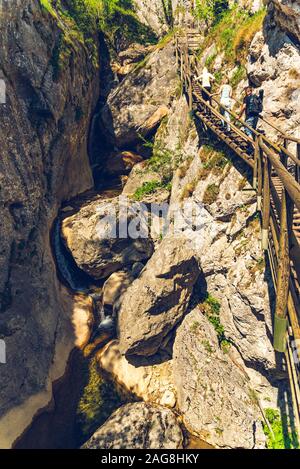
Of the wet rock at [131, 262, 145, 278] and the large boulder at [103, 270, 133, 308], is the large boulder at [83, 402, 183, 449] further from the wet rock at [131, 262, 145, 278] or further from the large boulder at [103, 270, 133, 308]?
the wet rock at [131, 262, 145, 278]

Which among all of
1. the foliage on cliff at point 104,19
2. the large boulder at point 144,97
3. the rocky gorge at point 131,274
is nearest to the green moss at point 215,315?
the rocky gorge at point 131,274

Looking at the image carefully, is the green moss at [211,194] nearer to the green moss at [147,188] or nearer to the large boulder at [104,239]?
the large boulder at [104,239]

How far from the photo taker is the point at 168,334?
43.4 ft

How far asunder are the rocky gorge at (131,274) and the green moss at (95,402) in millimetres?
55

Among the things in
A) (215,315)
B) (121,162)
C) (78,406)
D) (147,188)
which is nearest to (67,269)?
(147,188)

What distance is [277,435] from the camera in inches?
397

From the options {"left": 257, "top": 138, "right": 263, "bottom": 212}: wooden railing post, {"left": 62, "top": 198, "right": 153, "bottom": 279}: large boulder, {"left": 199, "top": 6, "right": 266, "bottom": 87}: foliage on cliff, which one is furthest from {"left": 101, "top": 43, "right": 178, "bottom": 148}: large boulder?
{"left": 257, "top": 138, "right": 263, "bottom": 212}: wooden railing post

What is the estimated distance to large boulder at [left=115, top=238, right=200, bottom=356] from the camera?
1222cm

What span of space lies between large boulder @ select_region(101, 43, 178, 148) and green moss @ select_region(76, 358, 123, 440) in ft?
50.5

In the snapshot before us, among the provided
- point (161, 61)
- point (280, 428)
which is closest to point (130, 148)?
point (161, 61)

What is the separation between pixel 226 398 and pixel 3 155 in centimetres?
1395

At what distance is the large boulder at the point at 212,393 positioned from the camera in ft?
34.1

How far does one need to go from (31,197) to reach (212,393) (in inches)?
484
